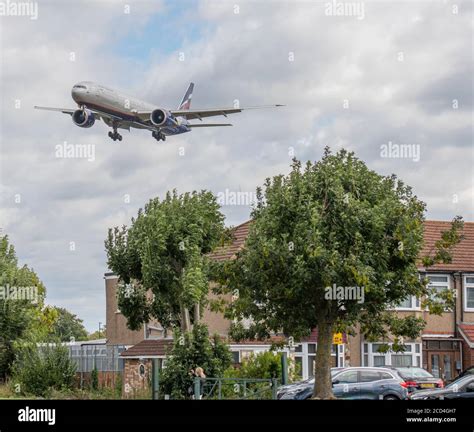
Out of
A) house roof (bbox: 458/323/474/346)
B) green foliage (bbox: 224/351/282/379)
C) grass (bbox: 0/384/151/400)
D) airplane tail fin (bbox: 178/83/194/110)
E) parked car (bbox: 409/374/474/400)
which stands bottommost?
grass (bbox: 0/384/151/400)

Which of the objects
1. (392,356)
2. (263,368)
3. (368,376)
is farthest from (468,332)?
(368,376)

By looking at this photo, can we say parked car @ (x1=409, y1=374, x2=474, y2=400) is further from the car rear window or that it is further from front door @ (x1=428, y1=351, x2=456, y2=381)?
front door @ (x1=428, y1=351, x2=456, y2=381)

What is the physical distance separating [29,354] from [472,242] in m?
23.9

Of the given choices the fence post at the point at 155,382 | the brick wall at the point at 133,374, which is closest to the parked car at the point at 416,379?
the fence post at the point at 155,382

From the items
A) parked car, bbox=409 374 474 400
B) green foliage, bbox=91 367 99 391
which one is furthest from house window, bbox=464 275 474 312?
parked car, bbox=409 374 474 400

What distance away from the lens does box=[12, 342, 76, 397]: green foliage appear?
134ft

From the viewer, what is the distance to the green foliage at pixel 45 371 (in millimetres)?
40844

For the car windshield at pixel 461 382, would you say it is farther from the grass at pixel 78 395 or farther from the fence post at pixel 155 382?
the grass at pixel 78 395

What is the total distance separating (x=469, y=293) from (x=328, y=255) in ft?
68.4

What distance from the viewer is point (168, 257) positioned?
37.2 m

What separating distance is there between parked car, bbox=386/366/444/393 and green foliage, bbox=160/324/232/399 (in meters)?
6.38

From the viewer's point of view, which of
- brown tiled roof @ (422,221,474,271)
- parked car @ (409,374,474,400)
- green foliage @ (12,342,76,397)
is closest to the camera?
parked car @ (409,374,474,400)

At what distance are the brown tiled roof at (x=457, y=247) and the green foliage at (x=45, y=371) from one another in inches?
689
